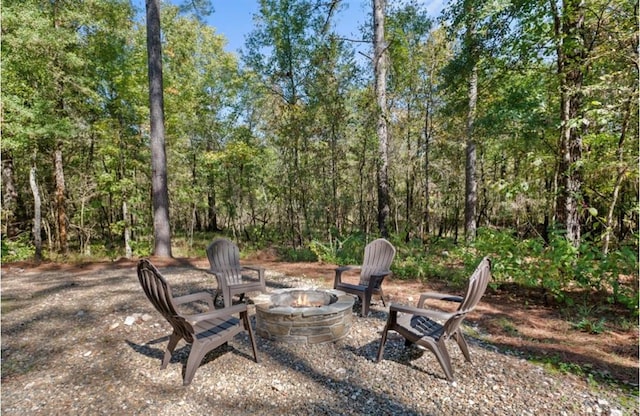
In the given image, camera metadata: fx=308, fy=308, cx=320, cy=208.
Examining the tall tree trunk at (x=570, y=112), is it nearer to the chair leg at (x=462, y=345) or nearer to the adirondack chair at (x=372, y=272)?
the adirondack chair at (x=372, y=272)

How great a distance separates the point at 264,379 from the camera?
237 cm

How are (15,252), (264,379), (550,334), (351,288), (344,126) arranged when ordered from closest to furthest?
(264,379), (550,334), (351,288), (15,252), (344,126)

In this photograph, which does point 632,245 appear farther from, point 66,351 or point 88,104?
point 88,104

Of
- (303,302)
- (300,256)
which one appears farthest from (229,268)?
(300,256)

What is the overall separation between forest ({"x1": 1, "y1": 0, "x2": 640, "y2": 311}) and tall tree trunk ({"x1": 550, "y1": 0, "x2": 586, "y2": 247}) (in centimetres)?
3

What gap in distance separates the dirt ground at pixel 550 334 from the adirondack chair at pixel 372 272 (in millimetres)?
551

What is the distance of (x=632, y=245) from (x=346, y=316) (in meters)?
3.68

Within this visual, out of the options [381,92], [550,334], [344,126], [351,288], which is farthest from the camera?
[344,126]

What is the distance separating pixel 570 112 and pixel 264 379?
465cm

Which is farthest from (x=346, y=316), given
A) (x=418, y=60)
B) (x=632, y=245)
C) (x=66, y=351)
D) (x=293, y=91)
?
(x=418, y=60)

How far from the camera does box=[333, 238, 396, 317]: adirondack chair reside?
3637mm

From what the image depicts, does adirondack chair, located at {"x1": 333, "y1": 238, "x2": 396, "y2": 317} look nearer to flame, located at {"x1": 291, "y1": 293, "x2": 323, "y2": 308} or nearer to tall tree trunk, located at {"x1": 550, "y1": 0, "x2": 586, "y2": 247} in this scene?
flame, located at {"x1": 291, "y1": 293, "x2": 323, "y2": 308}

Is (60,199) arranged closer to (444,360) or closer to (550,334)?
(444,360)

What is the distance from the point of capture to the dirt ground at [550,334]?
99.2 inches
